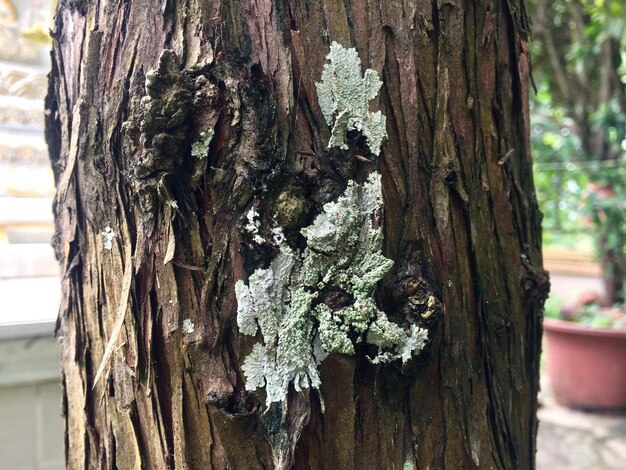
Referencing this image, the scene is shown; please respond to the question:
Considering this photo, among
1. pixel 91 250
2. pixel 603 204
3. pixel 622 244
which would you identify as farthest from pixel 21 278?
pixel 622 244

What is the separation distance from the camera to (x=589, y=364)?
91.7 inches

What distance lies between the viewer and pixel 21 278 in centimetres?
117

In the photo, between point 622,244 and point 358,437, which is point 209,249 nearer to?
point 358,437

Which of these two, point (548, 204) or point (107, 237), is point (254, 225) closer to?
point (107, 237)

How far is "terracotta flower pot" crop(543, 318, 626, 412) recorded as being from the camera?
7.47 feet

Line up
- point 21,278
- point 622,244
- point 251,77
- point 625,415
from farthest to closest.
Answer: point 622,244, point 625,415, point 21,278, point 251,77

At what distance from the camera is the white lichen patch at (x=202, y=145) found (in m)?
0.43

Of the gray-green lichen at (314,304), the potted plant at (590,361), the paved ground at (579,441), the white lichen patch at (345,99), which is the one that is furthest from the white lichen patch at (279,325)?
the potted plant at (590,361)

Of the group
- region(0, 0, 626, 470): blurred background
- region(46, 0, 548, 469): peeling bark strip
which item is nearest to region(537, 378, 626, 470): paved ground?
region(0, 0, 626, 470): blurred background

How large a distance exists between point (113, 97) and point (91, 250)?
0.15m

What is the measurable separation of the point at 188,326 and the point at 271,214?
12 cm

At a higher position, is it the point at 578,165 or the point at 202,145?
the point at 578,165

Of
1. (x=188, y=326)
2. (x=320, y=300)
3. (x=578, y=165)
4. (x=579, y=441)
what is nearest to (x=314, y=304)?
(x=320, y=300)

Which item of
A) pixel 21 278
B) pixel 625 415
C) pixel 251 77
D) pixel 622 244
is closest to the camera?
pixel 251 77
